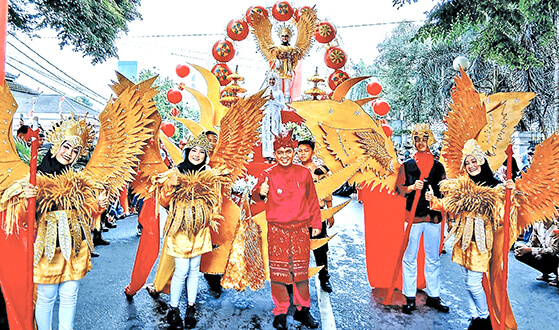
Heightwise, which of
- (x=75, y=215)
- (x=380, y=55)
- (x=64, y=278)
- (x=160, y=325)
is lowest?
(x=160, y=325)

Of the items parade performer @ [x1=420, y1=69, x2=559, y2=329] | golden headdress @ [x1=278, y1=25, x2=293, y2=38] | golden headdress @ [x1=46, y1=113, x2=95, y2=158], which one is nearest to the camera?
golden headdress @ [x1=46, y1=113, x2=95, y2=158]

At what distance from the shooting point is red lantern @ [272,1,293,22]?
6.29 metres

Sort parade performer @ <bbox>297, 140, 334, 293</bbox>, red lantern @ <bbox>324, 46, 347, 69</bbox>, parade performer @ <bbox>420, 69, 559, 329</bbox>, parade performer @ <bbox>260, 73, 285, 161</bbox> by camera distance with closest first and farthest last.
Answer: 1. parade performer @ <bbox>420, 69, 559, 329</bbox>
2. parade performer @ <bbox>297, 140, 334, 293</bbox>
3. parade performer @ <bbox>260, 73, 285, 161</bbox>
4. red lantern @ <bbox>324, 46, 347, 69</bbox>

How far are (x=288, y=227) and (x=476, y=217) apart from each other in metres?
1.61

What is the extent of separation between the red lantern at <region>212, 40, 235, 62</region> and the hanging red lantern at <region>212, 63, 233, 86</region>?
0.48 ft

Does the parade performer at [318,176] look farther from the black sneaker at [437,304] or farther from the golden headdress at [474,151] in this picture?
the golden headdress at [474,151]

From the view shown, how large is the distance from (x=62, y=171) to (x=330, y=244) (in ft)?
15.2

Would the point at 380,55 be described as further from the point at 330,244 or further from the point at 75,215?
the point at 75,215

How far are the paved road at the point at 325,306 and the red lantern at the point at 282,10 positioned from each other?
4.47 metres

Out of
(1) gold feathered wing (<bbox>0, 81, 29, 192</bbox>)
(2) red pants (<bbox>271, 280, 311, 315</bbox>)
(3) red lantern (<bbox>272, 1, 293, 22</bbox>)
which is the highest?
(3) red lantern (<bbox>272, 1, 293, 22</bbox>)

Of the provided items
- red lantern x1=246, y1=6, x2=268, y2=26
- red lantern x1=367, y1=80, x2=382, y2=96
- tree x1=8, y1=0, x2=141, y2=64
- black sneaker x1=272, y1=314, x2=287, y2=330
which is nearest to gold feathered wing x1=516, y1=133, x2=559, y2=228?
black sneaker x1=272, y1=314, x2=287, y2=330

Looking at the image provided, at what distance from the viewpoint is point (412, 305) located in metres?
3.56

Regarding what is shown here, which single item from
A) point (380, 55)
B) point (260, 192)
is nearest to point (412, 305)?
point (260, 192)

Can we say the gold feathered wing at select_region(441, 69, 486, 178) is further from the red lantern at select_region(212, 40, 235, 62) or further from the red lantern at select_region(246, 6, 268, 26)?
the red lantern at select_region(212, 40, 235, 62)
